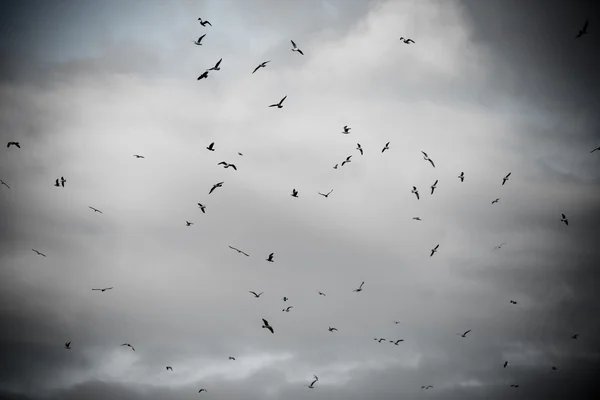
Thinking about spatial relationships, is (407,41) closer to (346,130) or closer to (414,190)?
(346,130)

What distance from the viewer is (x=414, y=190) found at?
62.4m

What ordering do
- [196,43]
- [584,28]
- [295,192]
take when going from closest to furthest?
1. [584,28]
2. [196,43]
3. [295,192]

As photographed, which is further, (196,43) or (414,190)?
(414,190)

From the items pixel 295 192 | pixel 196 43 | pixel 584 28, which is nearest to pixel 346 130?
pixel 295 192

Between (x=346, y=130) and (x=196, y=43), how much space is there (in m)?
22.6

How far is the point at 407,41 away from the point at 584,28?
22691 mm

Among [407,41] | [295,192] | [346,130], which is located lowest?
[295,192]

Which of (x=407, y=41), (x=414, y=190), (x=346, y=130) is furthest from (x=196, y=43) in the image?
(x=414, y=190)

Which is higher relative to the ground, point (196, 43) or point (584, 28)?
point (196, 43)

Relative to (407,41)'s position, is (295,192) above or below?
below

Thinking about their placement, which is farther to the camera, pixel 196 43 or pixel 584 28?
pixel 196 43

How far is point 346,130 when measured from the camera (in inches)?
2411

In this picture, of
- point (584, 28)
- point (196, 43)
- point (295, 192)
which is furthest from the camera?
point (295, 192)

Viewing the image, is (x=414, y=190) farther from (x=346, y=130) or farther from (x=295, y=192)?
(x=295, y=192)
